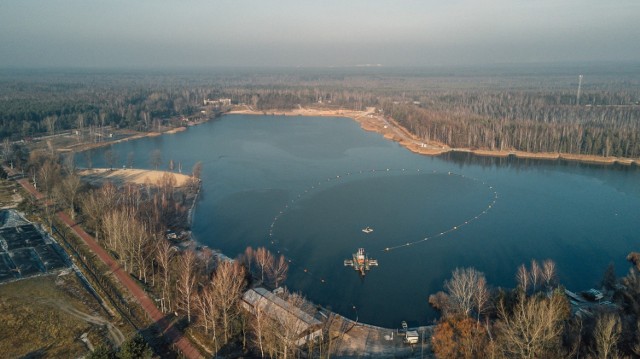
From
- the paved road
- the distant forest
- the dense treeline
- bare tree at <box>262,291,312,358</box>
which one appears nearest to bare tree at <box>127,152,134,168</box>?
the dense treeline

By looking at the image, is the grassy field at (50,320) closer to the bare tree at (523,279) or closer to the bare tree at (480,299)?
the bare tree at (480,299)

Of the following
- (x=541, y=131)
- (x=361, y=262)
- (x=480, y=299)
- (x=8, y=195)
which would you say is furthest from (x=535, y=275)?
(x=541, y=131)

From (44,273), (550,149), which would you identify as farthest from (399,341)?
(550,149)

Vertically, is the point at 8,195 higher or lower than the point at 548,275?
lower

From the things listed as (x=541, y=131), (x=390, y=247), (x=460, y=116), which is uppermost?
(x=460, y=116)

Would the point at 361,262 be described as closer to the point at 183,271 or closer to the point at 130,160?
the point at 183,271
